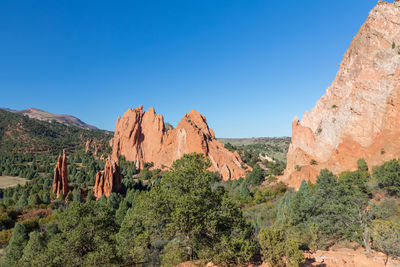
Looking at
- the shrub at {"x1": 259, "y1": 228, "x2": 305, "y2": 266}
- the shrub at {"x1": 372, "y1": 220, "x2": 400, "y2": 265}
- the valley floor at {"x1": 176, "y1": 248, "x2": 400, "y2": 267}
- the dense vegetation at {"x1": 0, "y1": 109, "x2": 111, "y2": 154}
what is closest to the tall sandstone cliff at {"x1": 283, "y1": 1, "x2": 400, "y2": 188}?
the shrub at {"x1": 372, "y1": 220, "x2": 400, "y2": 265}

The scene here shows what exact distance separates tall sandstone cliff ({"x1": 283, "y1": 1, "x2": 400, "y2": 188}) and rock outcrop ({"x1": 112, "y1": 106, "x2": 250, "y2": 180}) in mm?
23008

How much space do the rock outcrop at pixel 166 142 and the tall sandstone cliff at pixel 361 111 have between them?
2301cm

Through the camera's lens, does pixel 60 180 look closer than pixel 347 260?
No

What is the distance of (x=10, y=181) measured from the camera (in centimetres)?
7381

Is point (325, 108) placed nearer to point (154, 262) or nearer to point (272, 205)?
point (272, 205)

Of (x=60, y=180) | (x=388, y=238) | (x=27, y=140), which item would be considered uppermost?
(x=27, y=140)

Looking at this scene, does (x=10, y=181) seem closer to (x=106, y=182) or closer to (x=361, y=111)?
(x=106, y=182)

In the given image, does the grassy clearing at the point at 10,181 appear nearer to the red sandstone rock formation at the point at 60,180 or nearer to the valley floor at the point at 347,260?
the red sandstone rock formation at the point at 60,180

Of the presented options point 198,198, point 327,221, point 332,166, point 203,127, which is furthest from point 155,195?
point 203,127

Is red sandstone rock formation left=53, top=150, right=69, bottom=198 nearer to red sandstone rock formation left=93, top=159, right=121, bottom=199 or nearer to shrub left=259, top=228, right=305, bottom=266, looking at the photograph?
red sandstone rock formation left=93, top=159, right=121, bottom=199

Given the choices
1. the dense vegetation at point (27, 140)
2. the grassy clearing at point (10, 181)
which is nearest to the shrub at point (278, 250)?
the grassy clearing at point (10, 181)

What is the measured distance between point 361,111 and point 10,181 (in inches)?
4049

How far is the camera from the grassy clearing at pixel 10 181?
69812 mm

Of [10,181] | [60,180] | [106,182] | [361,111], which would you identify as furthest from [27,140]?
[361,111]
